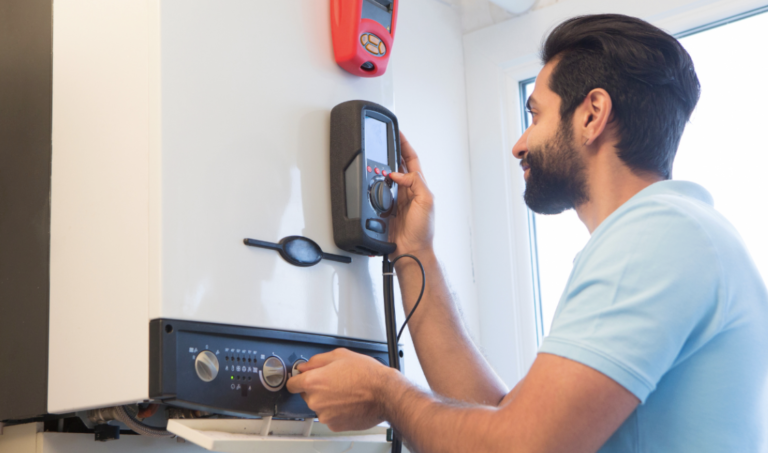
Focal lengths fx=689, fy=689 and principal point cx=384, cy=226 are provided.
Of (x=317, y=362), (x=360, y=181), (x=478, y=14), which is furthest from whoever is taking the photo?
(x=478, y=14)

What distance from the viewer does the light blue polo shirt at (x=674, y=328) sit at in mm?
793

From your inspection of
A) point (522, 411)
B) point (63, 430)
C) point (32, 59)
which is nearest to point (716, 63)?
point (522, 411)

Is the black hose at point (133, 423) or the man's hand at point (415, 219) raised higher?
the man's hand at point (415, 219)

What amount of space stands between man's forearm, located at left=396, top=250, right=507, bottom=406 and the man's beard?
0.23 m

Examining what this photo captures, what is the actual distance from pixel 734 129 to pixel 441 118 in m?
0.71

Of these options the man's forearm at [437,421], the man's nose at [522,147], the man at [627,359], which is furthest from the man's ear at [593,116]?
the man's forearm at [437,421]

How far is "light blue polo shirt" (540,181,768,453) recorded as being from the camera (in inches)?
31.2

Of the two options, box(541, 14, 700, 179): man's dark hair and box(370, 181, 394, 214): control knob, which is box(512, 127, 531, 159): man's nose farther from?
box(370, 181, 394, 214): control knob

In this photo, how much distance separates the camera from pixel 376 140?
118 centimetres

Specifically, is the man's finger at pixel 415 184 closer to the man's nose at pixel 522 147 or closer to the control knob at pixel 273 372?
the man's nose at pixel 522 147

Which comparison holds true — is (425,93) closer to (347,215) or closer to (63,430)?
(347,215)

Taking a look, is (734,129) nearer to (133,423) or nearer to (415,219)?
(415,219)

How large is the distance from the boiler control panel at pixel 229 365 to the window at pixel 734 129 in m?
1.03

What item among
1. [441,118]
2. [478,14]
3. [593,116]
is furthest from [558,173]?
[478,14]
